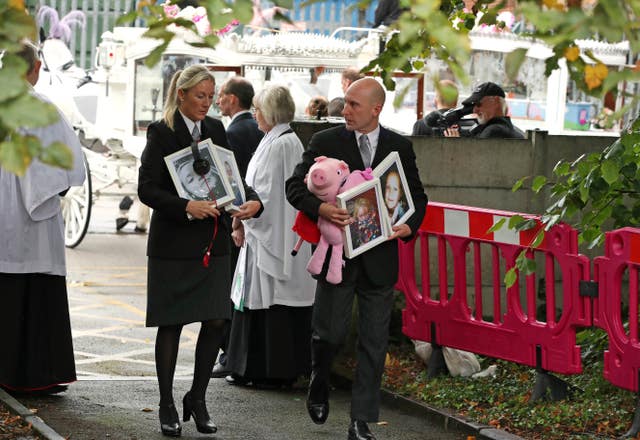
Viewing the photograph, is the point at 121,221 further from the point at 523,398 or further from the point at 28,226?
the point at 523,398

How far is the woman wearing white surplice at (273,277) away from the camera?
8.48 meters

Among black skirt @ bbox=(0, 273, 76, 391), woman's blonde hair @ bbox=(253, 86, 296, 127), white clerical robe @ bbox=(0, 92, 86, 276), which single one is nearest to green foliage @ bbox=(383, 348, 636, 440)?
woman's blonde hair @ bbox=(253, 86, 296, 127)

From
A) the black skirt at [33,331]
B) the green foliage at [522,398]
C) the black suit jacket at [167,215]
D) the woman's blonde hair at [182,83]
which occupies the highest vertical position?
the woman's blonde hair at [182,83]

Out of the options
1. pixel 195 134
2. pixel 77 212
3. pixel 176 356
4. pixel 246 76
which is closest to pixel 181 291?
pixel 176 356

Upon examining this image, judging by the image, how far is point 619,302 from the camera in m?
7.11

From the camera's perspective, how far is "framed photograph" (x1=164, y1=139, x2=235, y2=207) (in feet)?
23.1

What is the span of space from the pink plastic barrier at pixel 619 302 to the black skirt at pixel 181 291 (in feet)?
6.44

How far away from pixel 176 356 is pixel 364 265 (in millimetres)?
1102

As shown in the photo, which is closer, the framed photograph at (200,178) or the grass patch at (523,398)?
the framed photograph at (200,178)

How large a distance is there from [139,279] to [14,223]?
645cm

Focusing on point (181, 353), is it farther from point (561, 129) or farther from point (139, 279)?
point (561, 129)

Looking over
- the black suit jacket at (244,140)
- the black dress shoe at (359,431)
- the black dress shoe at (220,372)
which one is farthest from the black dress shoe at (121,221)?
the black dress shoe at (359,431)

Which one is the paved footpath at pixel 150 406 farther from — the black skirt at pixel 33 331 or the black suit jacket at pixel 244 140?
the black suit jacket at pixel 244 140

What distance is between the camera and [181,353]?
1023cm
